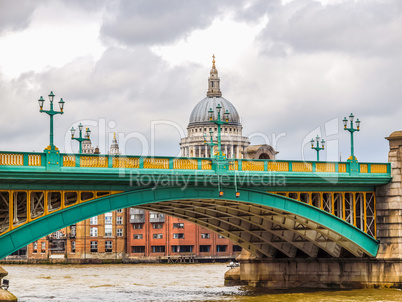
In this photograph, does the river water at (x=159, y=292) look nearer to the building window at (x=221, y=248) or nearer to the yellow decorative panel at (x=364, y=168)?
the yellow decorative panel at (x=364, y=168)

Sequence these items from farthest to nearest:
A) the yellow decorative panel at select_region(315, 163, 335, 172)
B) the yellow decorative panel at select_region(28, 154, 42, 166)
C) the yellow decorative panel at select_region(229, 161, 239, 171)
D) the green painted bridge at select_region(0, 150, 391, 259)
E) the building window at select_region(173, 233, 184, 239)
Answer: the building window at select_region(173, 233, 184, 239)
the yellow decorative panel at select_region(315, 163, 335, 172)
the yellow decorative panel at select_region(229, 161, 239, 171)
the yellow decorative panel at select_region(28, 154, 42, 166)
the green painted bridge at select_region(0, 150, 391, 259)

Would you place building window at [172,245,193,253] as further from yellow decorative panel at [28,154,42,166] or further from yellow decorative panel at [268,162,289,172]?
yellow decorative panel at [28,154,42,166]

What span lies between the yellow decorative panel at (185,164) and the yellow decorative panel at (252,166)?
11.9 ft

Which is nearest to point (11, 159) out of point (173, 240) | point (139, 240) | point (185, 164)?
point (185, 164)

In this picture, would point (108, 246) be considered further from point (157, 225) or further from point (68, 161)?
point (68, 161)

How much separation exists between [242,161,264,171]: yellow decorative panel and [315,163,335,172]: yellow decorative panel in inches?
183

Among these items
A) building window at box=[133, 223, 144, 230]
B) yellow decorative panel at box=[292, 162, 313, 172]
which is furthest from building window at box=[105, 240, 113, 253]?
yellow decorative panel at box=[292, 162, 313, 172]

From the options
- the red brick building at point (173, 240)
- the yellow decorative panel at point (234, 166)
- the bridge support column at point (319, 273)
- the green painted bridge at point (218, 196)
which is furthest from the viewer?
the red brick building at point (173, 240)

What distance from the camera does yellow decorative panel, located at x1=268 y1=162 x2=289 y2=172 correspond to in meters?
56.0

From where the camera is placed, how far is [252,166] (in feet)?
180

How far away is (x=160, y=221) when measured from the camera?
479 ft

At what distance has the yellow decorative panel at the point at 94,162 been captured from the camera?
4719 centimetres

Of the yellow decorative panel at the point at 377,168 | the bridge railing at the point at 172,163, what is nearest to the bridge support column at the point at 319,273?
the yellow decorative panel at the point at 377,168

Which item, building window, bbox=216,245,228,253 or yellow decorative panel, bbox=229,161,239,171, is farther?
building window, bbox=216,245,228,253
